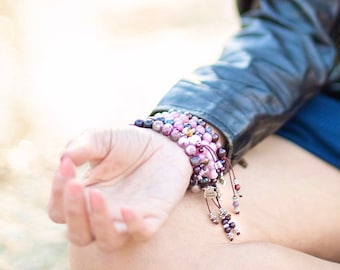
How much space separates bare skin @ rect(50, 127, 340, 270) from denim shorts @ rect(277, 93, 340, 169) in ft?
0.04

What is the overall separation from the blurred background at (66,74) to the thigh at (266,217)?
248mm

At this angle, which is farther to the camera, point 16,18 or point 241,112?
point 16,18

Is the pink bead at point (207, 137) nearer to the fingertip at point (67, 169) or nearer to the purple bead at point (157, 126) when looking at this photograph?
the purple bead at point (157, 126)

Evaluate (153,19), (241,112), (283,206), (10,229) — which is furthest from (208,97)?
(153,19)

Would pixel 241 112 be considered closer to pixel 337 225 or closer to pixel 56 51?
pixel 337 225

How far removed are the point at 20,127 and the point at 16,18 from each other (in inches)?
23.5

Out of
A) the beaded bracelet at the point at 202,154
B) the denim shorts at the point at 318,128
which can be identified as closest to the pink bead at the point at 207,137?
the beaded bracelet at the point at 202,154

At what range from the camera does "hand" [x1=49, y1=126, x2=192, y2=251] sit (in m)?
0.57

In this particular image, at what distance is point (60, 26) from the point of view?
177 centimetres

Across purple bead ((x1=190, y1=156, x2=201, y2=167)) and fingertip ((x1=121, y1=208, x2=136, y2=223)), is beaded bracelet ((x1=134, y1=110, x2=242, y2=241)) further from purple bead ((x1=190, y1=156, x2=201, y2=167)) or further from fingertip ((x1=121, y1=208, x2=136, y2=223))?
fingertip ((x1=121, y1=208, x2=136, y2=223))

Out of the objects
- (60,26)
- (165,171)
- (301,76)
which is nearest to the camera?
→ (165,171)

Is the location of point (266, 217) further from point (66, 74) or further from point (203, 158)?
point (66, 74)

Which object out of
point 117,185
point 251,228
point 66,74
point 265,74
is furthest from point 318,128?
point 66,74

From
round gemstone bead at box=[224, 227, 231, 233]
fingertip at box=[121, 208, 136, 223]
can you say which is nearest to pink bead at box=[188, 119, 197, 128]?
round gemstone bead at box=[224, 227, 231, 233]
